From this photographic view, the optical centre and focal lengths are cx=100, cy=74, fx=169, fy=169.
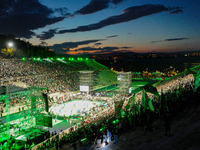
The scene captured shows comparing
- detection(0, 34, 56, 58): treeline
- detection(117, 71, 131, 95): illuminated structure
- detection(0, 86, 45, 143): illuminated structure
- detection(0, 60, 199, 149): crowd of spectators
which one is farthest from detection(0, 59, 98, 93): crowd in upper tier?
detection(0, 34, 56, 58): treeline

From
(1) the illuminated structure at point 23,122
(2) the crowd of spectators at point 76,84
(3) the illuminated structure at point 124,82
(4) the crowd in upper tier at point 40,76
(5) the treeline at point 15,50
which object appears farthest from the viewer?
(5) the treeline at point 15,50

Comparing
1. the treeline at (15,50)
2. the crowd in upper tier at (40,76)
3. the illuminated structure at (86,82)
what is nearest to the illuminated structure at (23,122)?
the crowd in upper tier at (40,76)

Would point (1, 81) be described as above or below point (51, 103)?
above

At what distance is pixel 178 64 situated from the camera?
91938 mm

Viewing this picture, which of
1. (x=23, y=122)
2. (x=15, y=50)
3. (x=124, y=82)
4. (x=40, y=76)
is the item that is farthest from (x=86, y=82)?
(x=15, y=50)

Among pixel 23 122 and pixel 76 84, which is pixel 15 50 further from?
pixel 23 122

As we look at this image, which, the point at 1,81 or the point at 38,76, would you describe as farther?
the point at 38,76

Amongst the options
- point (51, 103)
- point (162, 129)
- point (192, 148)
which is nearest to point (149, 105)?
point (162, 129)

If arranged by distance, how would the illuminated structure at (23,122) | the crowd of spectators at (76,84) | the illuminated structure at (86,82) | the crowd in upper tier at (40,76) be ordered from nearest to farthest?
the crowd of spectators at (76,84)
the illuminated structure at (23,122)
the crowd in upper tier at (40,76)
the illuminated structure at (86,82)

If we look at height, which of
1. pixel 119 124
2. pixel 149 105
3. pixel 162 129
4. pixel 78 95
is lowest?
pixel 78 95

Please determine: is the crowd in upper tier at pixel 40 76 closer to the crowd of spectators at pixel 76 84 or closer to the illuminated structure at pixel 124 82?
the crowd of spectators at pixel 76 84

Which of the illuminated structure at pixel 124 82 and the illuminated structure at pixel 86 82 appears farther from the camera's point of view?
the illuminated structure at pixel 86 82

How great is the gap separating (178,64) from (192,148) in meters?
95.3

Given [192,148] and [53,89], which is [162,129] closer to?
[192,148]
